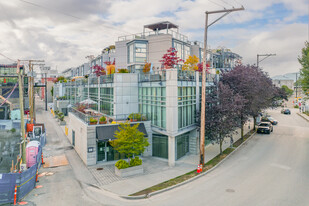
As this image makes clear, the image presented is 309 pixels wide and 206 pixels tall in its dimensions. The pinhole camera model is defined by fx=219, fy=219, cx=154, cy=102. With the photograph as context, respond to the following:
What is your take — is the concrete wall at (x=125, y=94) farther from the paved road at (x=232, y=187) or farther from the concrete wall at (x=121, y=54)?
the concrete wall at (x=121, y=54)

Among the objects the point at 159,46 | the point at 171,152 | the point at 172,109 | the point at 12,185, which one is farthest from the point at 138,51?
the point at 12,185

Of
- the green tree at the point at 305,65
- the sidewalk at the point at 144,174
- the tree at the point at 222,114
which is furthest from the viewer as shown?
the green tree at the point at 305,65

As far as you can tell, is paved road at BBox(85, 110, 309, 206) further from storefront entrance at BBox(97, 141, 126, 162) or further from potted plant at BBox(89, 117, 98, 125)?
potted plant at BBox(89, 117, 98, 125)

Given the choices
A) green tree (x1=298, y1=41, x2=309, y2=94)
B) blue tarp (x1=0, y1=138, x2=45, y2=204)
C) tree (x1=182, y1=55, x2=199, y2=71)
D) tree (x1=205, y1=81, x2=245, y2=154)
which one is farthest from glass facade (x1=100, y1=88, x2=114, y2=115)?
green tree (x1=298, y1=41, x2=309, y2=94)

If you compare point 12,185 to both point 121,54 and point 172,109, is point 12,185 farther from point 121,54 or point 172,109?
point 121,54

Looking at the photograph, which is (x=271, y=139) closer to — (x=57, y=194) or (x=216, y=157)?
(x=216, y=157)

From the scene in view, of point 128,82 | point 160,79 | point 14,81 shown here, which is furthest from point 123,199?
point 14,81

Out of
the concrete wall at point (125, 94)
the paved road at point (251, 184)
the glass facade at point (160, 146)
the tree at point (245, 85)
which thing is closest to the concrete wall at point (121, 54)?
the concrete wall at point (125, 94)
